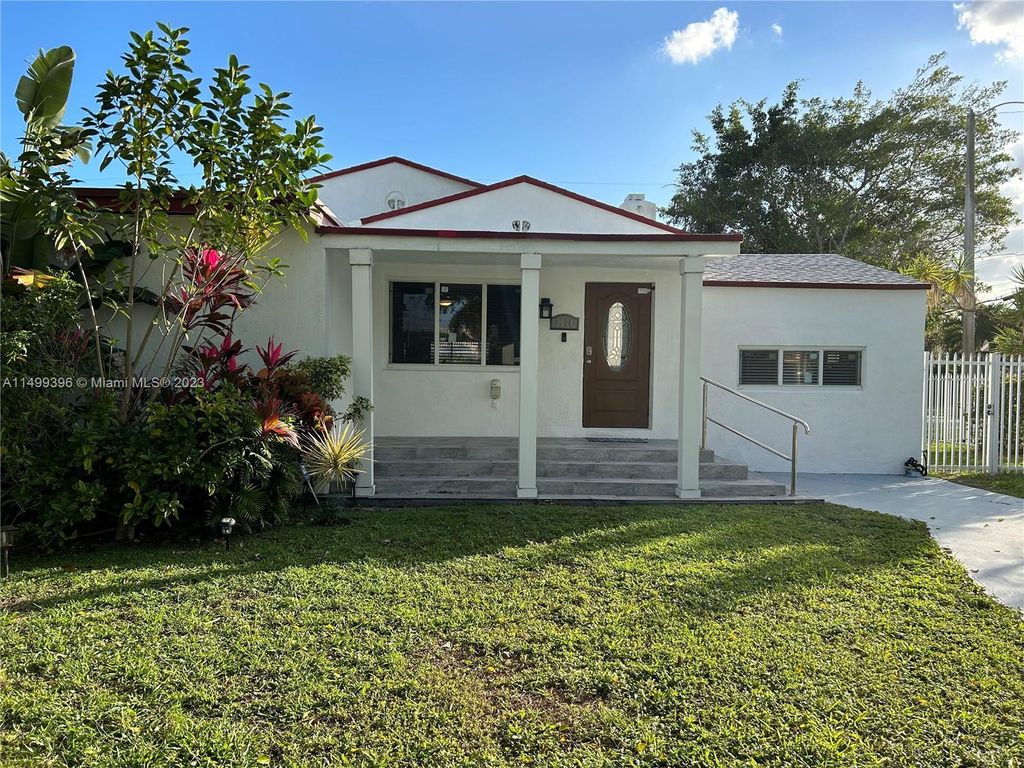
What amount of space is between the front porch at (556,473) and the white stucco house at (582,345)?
29 mm

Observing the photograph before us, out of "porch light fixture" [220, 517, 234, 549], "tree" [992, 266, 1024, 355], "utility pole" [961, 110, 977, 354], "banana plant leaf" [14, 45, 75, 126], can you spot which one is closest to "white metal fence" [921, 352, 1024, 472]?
"tree" [992, 266, 1024, 355]

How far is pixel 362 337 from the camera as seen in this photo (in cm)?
709

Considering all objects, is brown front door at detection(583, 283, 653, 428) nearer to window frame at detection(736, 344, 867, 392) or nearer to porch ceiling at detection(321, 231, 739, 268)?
window frame at detection(736, 344, 867, 392)

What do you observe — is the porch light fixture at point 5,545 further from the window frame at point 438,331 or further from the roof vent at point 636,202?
the roof vent at point 636,202

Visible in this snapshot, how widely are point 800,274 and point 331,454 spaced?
29.5 ft

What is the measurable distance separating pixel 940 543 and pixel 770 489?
6.17 ft

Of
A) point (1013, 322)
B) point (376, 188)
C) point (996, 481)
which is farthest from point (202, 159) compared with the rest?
point (1013, 322)

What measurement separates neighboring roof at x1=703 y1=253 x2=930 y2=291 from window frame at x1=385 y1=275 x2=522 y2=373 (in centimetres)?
384

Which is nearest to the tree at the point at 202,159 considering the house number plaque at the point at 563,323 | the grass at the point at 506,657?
the grass at the point at 506,657

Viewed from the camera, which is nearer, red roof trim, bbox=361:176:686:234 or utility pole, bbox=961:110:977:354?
red roof trim, bbox=361:176:686:234

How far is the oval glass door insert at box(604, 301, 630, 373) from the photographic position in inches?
369

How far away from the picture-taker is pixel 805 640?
3.65 metres

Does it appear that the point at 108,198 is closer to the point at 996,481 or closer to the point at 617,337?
the point at 617,337

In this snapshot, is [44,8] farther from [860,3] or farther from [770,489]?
[860,3]
